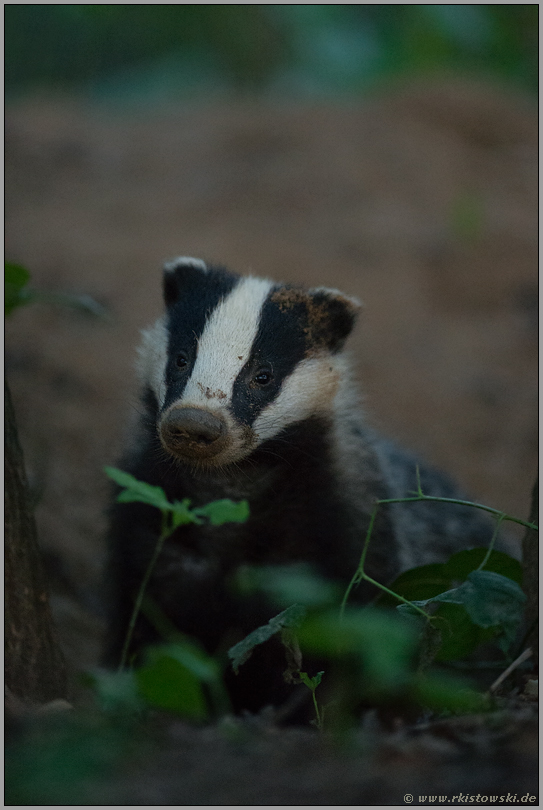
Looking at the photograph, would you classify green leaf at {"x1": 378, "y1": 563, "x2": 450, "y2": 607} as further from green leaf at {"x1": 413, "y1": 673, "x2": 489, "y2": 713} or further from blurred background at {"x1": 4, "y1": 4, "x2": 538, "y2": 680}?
blurred background at {"x1": 4, "y1": 4, "x2": 538, "y2": 680}

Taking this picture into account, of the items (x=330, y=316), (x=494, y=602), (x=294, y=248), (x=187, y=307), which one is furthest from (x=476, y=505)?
(x=294, y=248)

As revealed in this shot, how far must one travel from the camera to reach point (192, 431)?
1887 millimetres

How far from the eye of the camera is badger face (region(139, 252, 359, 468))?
6.45ft

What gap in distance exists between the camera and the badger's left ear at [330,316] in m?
2.35

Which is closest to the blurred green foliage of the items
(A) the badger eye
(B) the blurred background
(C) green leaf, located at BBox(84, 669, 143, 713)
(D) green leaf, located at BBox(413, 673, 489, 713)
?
(B) the blurred background

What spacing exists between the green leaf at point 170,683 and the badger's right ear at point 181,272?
50.5 inches

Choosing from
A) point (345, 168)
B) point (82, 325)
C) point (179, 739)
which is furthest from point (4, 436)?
point (345, 168)

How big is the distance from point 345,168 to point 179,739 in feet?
15.8

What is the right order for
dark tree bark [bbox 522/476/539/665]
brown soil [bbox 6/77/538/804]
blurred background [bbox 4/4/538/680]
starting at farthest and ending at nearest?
blurred background [bbox 4/4/538/680] < brown soil [bbox 6/77/538/804] < dark tree bark [bbox 522/476/539/665]

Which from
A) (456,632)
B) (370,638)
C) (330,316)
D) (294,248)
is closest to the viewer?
(370,638)

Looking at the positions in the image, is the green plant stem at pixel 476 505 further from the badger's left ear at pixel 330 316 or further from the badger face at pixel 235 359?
the badger's left ear at pixel 330 316

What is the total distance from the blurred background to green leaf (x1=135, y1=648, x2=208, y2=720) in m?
1.23

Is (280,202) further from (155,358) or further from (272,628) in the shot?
(272,628)

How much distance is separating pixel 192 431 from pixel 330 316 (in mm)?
692
